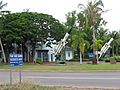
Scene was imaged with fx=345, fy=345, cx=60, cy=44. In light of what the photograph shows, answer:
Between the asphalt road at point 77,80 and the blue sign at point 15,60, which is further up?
the blue sign at point 15,60

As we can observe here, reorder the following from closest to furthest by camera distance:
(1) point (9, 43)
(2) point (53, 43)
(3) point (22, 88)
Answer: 1. (3) point (22, 88)
2. (1) point (9, 43)
3. (2) point (53, 43)

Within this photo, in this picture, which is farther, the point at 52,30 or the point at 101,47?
Answer: the point at 101,47

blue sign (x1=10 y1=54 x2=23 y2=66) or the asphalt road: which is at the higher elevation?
blue sign (x1=10 y1=54 x2=23 y2=66)

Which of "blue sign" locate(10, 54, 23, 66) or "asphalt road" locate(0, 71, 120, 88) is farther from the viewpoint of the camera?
"asphalt road" locate(0, 71, 120, 88)

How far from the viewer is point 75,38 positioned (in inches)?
2336

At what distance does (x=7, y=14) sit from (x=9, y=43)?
17.1 ft

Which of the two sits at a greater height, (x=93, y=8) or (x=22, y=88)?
(x=93, y=8)

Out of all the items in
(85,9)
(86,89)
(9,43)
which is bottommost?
(86,89)

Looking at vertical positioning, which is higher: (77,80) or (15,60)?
(15,60)

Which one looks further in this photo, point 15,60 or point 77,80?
point 77,80

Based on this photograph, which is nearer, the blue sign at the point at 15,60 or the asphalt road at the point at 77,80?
the blue sign at the point at 15,60

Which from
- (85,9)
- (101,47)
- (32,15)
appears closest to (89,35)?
(101,47)

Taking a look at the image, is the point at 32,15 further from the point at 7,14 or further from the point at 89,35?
the point at 89,35

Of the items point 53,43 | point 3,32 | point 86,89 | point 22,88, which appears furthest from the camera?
point 53,43
